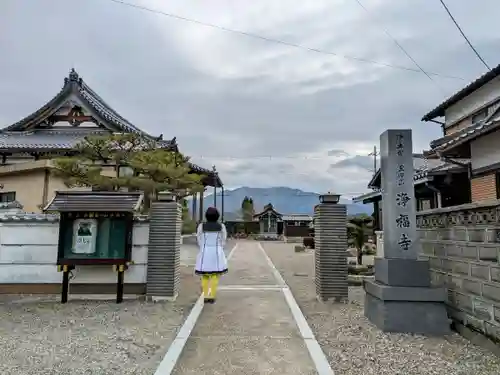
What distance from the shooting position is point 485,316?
15.2 feet

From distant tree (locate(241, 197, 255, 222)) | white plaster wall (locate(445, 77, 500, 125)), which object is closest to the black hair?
white plaster wall (locate(445, 77, 500, 125))

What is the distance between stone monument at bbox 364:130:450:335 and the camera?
525cm

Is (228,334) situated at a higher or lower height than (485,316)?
lower

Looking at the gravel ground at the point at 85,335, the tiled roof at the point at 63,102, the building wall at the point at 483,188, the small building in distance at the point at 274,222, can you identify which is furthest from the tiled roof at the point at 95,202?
the small building in distance at the point at 274,222

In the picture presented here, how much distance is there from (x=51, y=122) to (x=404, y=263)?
2106cm

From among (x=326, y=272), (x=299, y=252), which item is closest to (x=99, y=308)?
(x=326, y=272)

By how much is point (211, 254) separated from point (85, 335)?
8.74ft

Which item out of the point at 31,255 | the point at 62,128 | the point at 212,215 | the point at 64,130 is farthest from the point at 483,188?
the point at 62,128

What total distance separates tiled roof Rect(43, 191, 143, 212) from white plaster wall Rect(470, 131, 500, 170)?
6.21 meters

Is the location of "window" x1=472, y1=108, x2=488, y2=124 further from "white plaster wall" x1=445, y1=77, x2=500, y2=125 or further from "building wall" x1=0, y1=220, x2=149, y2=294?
"building wall" x1=0, y1=220, x2=149, y2=294

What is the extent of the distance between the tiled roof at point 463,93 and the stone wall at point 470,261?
8.48 meters

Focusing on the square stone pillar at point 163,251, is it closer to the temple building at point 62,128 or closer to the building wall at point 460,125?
the temple building at point 62,128

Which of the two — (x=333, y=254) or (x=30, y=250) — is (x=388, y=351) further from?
(x=30, y=250)

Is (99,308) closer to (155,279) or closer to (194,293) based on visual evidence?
(155,279)
